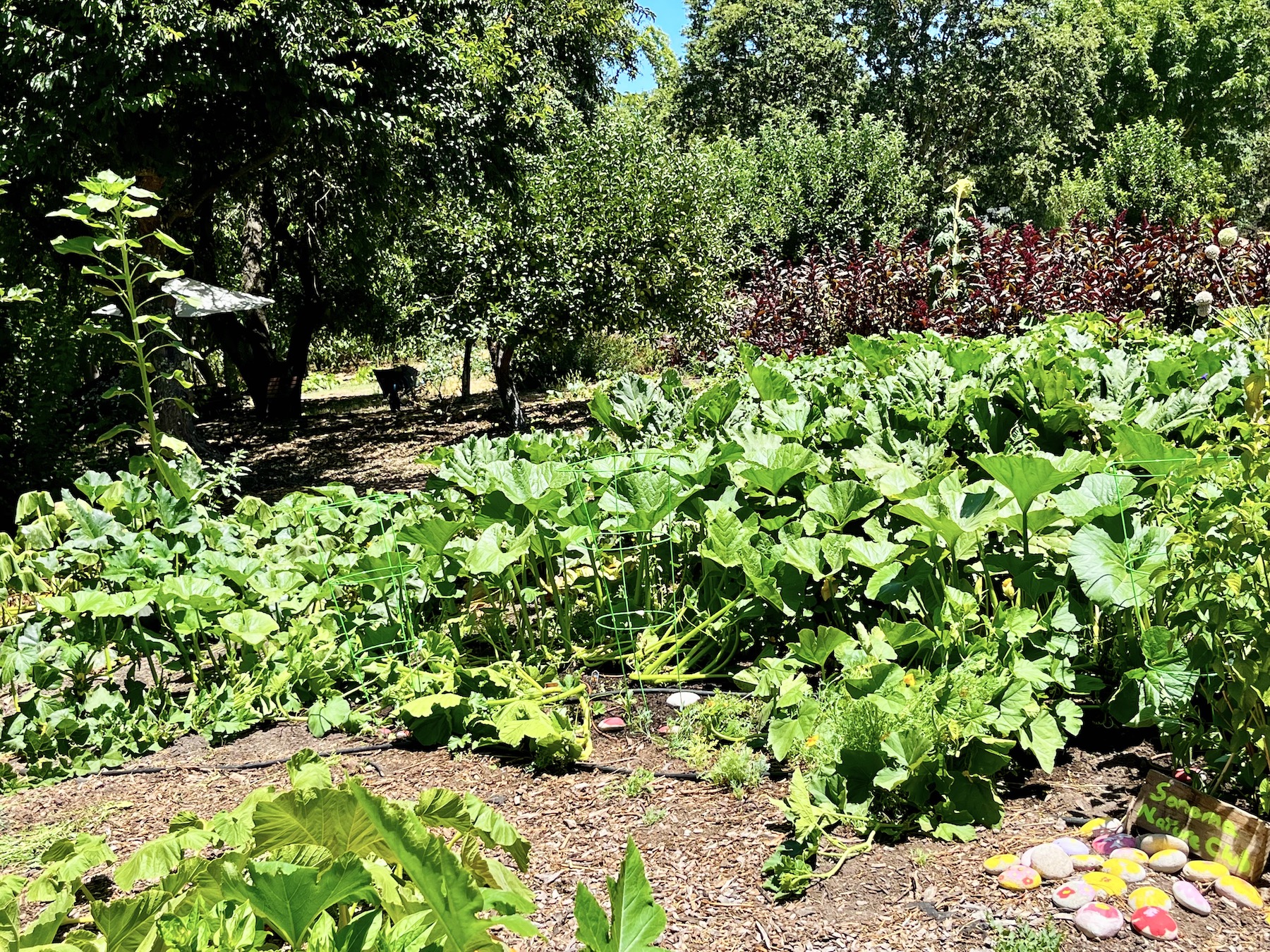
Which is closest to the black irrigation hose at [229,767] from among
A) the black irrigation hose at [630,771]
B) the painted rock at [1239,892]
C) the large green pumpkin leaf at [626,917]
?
the black irrigation hose at [630,771]

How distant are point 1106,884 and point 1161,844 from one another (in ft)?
0.71

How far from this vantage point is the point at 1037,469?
93.0 inches

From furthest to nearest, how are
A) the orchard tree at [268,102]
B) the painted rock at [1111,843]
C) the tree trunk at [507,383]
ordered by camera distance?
the tree trunk at [507,383] < the orchard tree at [268,102] < the painted rock at [1111,843]

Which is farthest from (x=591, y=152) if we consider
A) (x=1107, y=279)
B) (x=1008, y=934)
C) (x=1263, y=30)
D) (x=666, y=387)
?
(x=1263, y=30)

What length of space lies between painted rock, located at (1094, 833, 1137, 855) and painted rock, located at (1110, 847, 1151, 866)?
5cm

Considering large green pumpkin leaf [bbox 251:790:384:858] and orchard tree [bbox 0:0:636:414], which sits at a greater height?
orchard tree [bbox 0:0:636:414]

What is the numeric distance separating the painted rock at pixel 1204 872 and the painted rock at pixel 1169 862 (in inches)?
0.5

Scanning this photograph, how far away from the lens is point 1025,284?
766 centimetres

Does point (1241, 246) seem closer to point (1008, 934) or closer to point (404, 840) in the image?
point (1008, 934)

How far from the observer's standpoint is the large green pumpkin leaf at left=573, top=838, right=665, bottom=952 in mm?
1188

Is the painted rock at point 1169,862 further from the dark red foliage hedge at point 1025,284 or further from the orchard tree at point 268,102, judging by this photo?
the orchard tree at point 268,102

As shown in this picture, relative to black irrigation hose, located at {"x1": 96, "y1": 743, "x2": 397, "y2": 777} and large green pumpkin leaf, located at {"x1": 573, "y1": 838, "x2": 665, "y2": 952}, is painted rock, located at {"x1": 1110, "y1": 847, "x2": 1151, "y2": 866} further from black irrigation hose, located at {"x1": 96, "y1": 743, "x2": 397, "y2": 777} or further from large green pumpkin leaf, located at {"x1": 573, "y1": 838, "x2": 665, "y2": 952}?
black irrigation hose, located at {"x1": 96, "y1": 743, "x2": 397, "y2": 777}

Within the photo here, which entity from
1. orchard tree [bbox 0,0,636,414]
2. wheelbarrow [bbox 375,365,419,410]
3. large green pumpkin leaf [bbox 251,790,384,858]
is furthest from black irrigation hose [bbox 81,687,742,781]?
wheelbarrow [bbox 375,365,419,410]

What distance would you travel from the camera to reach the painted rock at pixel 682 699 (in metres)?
3.02
